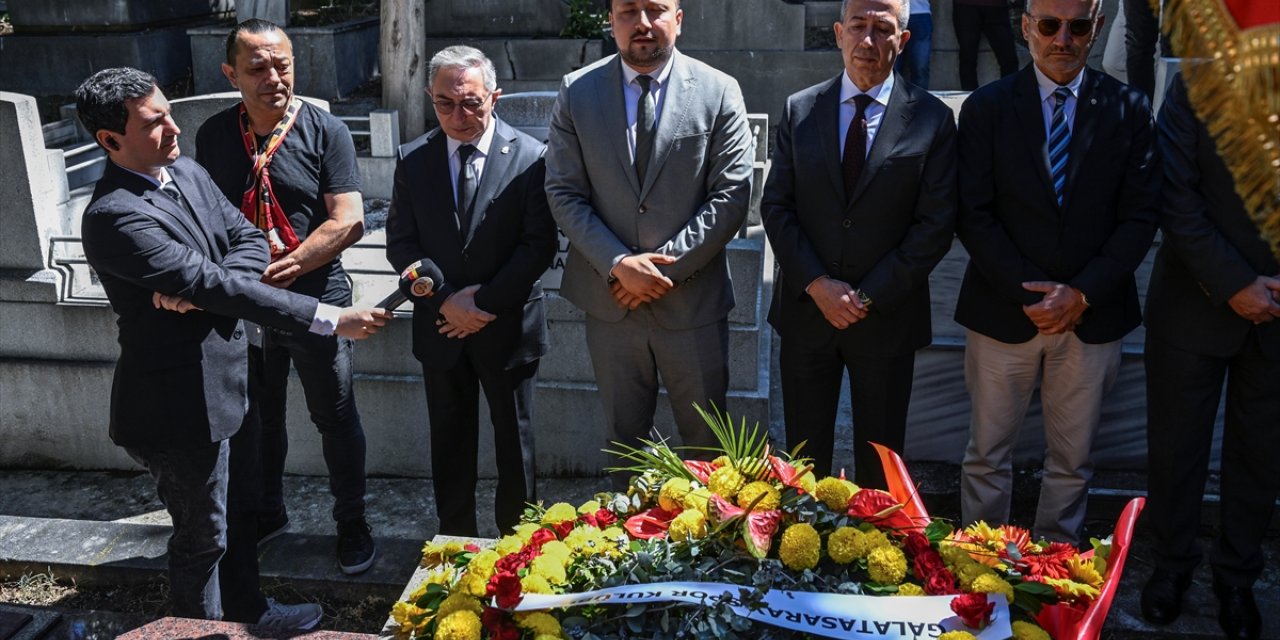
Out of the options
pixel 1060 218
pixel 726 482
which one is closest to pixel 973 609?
pixel 726 482

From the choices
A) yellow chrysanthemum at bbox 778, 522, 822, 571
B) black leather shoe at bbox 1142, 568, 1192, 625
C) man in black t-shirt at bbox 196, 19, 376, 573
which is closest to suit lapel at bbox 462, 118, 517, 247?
man in black t-shirt at bbox 196, 19, 376, 573

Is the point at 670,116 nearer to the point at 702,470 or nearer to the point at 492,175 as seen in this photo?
the point at 492,175

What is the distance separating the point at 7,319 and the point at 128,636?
10.3 ft

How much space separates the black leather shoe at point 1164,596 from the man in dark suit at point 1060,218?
39 centimetres

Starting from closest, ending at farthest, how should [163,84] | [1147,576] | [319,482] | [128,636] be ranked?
[128,636] < [1147,576] < [319,482] < [163,84]

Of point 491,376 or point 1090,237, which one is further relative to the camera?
point 491,376

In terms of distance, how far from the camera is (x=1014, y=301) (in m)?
4.21

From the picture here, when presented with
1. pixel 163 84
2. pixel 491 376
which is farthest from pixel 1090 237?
pixel 163 84

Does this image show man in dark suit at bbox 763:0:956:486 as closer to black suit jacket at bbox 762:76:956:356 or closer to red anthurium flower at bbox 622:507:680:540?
black suit jacket at bbox 762:76:956:356

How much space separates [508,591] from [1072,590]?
4.61 feet

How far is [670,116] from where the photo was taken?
14.0ft

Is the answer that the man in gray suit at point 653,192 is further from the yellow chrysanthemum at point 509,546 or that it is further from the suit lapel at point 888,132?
the yellow chrysanthemum at point 509,546

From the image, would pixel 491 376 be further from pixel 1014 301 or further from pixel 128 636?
pixel 1014 301

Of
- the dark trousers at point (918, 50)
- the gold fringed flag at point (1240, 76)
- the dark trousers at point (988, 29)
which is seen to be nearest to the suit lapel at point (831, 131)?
the gold fringed flag at point (1240, 76)
